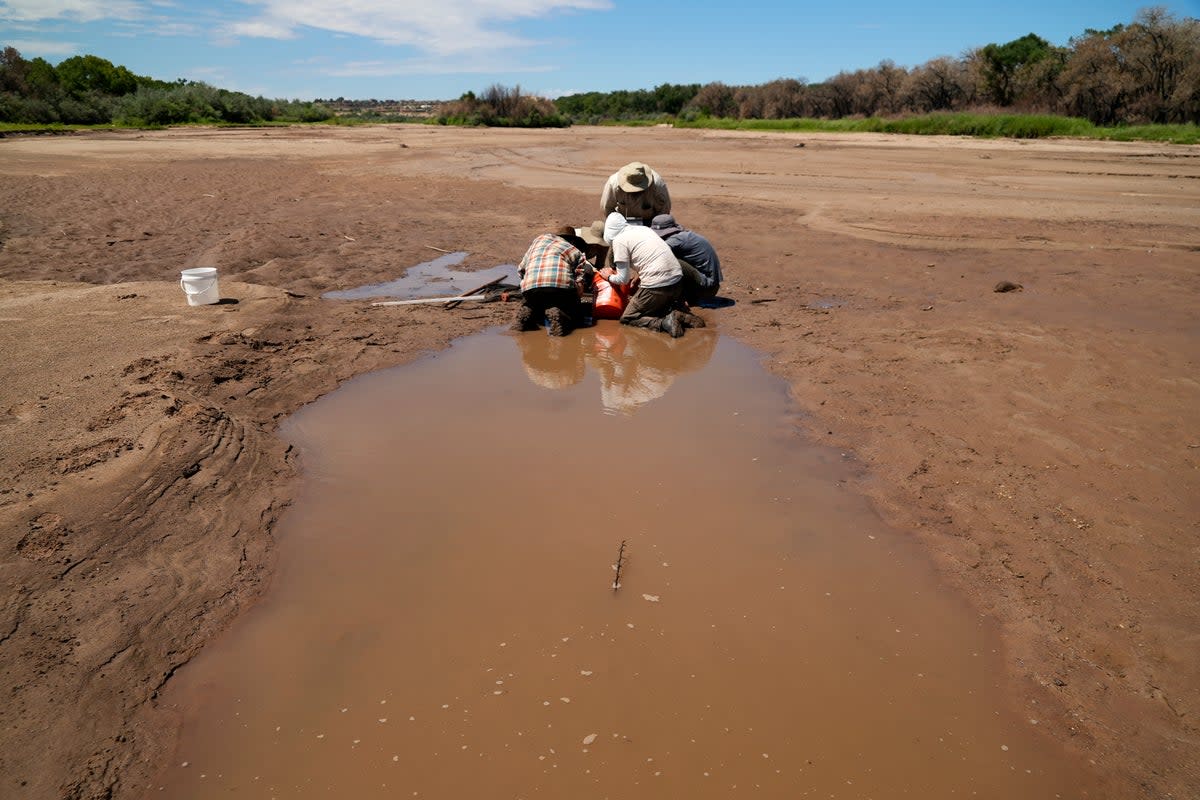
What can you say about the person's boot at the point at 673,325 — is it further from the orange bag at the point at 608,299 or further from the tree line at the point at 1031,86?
the tree line at the point at 1031,86

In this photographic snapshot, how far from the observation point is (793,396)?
5711 mm

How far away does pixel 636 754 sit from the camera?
2.67 meters

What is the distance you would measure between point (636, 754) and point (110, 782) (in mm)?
1833

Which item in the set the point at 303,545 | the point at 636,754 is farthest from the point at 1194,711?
the point at 303,545

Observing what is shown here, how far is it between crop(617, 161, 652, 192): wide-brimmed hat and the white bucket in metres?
4.47

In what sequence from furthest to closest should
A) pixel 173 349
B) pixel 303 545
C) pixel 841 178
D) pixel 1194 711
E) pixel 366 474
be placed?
pixel 841 178 → pixel 173 349 → pixel 366 474 → pixel 303 545 → pixel 1194 711

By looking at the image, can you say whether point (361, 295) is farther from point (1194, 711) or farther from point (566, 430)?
point (1194, 711)

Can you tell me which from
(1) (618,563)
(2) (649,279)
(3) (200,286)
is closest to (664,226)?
(2) (649,279)

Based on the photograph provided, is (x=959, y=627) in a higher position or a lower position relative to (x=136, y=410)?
lower

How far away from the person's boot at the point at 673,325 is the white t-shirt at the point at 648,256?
315 millimetres

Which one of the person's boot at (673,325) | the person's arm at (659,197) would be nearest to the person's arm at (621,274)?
the person's boot at (673,325)

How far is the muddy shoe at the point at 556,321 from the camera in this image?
7.16 meters

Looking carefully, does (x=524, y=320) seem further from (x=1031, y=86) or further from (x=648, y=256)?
(x=1031, y=86)

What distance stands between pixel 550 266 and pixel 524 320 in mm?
642
